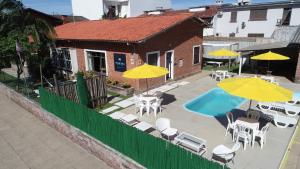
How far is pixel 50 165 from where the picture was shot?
857cm

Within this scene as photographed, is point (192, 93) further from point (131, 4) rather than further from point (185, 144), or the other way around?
point (131, 4)

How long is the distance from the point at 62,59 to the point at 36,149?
13.4m

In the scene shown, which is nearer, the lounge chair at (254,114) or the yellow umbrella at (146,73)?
the lounge chair at (254,114)

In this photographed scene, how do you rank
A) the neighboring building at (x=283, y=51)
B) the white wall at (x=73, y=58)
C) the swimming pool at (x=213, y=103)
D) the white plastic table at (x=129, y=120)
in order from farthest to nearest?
the neighboring building at (x=283, y=51) < the white wall at (x=73, y=58) < the swimming pool at (x=213, y=103) < the white plastic table at (x=129, y=120)

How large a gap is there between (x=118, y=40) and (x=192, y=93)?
6.23 metres

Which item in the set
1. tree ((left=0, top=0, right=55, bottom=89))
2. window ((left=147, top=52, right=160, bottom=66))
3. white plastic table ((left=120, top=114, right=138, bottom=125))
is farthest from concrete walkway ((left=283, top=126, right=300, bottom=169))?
tree ((left=0, top=0, right=55, bottom=89))

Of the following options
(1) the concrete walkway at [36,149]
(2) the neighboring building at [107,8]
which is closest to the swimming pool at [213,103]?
(1) the concrete walkway at [36,149]

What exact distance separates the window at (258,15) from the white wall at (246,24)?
451 millimetres

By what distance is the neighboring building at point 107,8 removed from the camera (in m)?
43.9

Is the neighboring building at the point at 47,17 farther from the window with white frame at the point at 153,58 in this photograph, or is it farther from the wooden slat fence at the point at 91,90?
the wooden slat fence at the point at 91,90

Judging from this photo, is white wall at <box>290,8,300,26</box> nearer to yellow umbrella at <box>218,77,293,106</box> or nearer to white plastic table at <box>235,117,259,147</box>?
yellow umbrella at <box>218,77,293,106</box>

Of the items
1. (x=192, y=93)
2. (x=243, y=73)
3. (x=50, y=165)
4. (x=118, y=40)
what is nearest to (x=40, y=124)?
(x=50, y=165)

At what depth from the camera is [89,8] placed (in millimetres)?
45812

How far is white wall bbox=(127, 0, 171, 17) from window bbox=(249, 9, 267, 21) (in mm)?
22282
